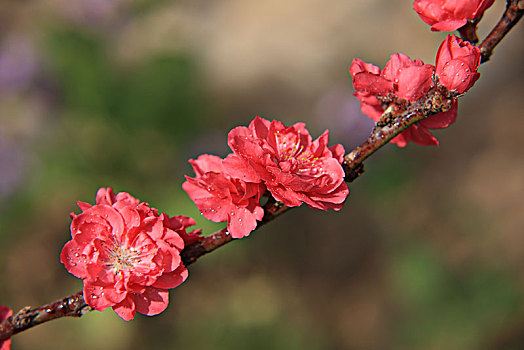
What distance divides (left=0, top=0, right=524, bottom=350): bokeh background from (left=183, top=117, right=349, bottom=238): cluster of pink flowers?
1484 mm

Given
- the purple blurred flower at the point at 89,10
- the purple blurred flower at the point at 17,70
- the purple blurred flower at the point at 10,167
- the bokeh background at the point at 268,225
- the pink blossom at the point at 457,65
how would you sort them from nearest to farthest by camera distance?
the pink blossom at the point at 457,65 → the bokeh background at the point at 268,225 → the purple blurred flower at the point at 10,167 → the purple blurred flower at the point at 17,70 → the purple blurred flower at the point at 89,10

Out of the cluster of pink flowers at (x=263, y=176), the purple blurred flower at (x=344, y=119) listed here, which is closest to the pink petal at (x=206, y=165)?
the cluster of pink flowers at (x=263, y=176)

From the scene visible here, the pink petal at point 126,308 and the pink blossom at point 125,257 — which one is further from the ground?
the pink blossom at point 125,257

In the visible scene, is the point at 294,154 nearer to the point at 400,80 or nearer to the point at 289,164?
the point at 289,164

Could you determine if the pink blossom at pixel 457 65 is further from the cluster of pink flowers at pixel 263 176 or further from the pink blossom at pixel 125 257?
the pink blossom at pixel 125 257

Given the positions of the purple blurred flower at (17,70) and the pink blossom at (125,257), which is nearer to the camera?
the pink blossom at (125,257)

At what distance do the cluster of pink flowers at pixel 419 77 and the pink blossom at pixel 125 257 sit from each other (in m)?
0.30

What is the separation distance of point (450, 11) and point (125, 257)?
484 mm

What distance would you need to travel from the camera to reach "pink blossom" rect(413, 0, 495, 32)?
568 mm

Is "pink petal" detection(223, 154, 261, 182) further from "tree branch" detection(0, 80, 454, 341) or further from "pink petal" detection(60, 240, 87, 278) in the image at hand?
"pink petal" detection(60, 240, 87, 278)

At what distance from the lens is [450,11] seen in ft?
1.89

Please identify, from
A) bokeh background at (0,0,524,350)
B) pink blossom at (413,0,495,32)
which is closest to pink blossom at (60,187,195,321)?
pink blossom at (413,0,495,32)

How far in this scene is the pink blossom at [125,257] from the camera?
1.71ft

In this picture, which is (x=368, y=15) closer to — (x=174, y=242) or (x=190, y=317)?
(x=190, y=317)
